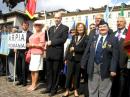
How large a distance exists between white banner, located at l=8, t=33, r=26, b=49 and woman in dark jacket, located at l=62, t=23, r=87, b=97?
5.88 feet

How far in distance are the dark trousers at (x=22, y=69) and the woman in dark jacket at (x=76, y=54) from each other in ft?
6.33

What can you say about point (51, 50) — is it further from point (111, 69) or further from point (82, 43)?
point (111, 69)

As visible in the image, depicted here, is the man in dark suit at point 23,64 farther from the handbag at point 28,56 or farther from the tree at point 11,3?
the tree at point 11,3

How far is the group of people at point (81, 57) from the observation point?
7727mm

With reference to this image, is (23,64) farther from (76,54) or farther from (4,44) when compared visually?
(76,54)

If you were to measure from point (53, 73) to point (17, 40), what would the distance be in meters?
1.83

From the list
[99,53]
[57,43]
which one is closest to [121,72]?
[99,53]

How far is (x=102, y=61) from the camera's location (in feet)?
25.2

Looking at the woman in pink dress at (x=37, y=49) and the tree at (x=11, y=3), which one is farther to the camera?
the tree at (x=11, y=3)

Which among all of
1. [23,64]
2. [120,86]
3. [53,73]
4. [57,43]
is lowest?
[120,86]

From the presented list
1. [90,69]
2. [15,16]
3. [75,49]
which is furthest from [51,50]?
[15,16]

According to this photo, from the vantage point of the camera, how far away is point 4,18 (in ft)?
56.5

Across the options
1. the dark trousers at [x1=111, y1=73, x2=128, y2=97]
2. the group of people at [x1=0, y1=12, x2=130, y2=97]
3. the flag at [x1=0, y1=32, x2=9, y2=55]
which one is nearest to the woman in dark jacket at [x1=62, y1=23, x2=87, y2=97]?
the group of people at [x1=0, y1=12, x2=130, y2=97]

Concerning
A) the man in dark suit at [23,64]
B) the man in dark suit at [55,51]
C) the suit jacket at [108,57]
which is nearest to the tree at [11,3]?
the man in dark suit at [23,64]
